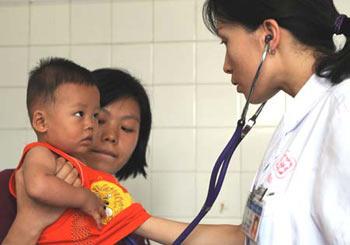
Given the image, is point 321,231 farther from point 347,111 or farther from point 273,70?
point 273,70

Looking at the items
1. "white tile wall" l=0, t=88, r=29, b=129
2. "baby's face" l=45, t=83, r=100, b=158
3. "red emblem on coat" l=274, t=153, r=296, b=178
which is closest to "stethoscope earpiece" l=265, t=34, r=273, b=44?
"red emblem on coat" l=274, t=153, r=296, b=178

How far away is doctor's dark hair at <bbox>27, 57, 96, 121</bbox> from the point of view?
110 cm

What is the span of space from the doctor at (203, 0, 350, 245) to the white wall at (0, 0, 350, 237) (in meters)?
0.94

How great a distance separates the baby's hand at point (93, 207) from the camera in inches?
40.7

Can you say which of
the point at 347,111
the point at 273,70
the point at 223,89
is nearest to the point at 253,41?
the point at 273,70

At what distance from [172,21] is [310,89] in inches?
45.5

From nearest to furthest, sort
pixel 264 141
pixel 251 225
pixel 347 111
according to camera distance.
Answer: pixel 347 111
pixel 251 225
pixel 264 141

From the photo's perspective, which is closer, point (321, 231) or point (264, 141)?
point (321, 231)

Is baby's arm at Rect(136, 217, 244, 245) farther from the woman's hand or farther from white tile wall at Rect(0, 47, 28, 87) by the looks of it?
white tile wall at Rect(0, 47, 28, 87)

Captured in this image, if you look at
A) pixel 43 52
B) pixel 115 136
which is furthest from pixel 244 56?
pixel 43 52

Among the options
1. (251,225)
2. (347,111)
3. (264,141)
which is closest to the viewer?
(347,111)

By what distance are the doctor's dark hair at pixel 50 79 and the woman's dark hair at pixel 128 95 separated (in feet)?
0.80

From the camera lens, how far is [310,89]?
37.0 inches

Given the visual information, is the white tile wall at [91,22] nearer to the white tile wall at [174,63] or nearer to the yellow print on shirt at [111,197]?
the white tile wall at [174,63]
